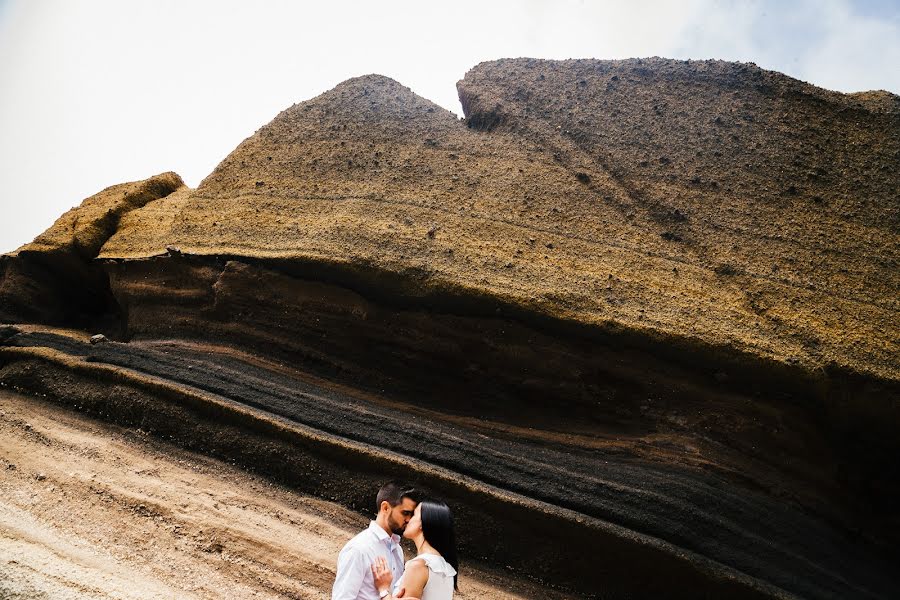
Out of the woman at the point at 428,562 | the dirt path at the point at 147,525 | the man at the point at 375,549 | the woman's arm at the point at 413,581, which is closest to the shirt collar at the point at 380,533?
the man at the point at 375,549

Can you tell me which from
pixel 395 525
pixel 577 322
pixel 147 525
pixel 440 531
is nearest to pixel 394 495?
pixel 395 525

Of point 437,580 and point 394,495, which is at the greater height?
point 394,495

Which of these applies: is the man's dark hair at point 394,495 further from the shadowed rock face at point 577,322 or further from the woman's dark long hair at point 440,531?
the shadowed rock face at point 577,322

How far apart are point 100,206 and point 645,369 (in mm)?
5985

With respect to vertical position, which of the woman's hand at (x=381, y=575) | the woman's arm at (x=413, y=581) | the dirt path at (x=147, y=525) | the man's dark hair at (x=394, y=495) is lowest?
the dirt path at (x=147, y=525)

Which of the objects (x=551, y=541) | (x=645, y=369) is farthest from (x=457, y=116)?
(x=551, y=541)

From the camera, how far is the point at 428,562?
8.42 ft

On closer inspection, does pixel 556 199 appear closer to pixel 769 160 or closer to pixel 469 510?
pixel 769 160

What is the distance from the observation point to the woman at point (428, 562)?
2535mm

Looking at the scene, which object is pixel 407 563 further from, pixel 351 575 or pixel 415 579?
pixel 351 575

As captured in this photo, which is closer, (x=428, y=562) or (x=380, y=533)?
(x=428, y=562)

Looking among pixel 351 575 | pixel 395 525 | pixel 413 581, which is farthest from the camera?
pixel 395 525

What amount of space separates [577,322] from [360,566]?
251cm

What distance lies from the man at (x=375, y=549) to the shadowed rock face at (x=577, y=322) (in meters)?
1.29
